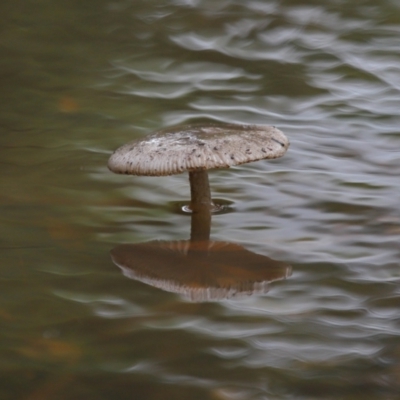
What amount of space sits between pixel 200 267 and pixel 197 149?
0.42m

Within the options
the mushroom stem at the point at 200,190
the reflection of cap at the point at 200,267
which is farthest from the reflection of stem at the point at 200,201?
the reflection of cap at the point at 200,267

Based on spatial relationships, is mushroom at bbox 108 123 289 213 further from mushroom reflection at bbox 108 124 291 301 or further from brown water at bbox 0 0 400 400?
brown water at bbox 0 0 400 400

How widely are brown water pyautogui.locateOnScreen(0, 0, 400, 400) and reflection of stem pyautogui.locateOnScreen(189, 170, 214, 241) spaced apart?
5 centimetres

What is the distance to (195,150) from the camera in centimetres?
277

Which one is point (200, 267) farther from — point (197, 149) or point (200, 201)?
point (200, 201)

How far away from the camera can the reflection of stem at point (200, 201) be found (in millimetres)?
3108

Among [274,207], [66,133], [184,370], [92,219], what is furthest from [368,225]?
[66,133]

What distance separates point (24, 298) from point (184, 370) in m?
0.67

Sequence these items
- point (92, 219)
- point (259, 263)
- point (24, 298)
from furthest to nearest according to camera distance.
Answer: point (92, 219)
point (259, 263)
point (24, 298)

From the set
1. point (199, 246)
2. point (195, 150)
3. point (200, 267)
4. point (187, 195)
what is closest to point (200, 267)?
point (200, 267)

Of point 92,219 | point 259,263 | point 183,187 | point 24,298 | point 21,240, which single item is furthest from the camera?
point 183,187

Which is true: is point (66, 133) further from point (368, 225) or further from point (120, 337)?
point (120, 337)

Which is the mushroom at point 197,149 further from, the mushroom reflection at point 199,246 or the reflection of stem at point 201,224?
the reflection of stem at point 201,224

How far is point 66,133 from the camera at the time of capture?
407cm
